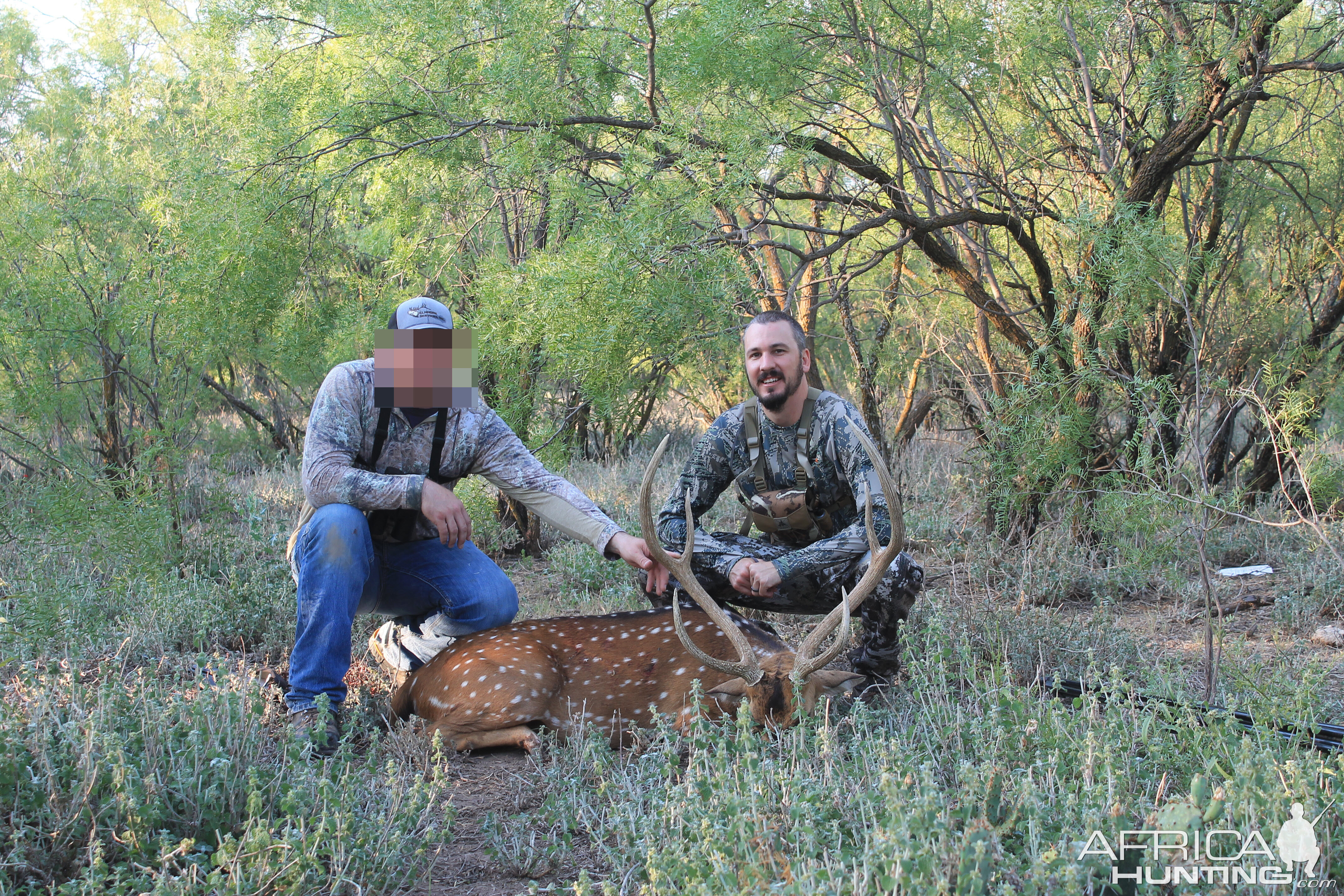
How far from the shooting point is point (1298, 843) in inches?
97.7

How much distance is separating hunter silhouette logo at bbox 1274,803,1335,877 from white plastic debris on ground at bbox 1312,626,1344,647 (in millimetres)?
3063

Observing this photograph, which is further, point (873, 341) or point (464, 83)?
point (873, 341)

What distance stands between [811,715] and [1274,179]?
6904 mm

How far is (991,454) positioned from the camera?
260 inches

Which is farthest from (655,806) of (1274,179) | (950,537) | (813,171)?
(1274,179)

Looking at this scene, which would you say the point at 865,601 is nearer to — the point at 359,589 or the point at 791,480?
the point at 791,480

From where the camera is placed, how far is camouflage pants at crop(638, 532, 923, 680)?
4352mm

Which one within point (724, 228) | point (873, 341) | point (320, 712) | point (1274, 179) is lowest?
point (320, 712)

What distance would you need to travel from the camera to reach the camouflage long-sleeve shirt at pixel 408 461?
4238 mm

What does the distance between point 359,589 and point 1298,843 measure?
331 cm

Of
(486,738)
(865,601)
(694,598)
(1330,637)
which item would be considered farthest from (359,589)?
(1330,637)

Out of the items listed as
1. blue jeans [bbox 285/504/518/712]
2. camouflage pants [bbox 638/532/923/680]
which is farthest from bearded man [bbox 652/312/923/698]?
blue jeans [bbox 285/504/518/712]

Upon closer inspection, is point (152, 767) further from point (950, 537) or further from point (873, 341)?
point (873, 341)

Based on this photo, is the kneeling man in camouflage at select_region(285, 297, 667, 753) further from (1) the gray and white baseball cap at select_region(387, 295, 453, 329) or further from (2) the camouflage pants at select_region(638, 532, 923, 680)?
(2) the camouflage pants at select_region(638, 532, 923, 680)
